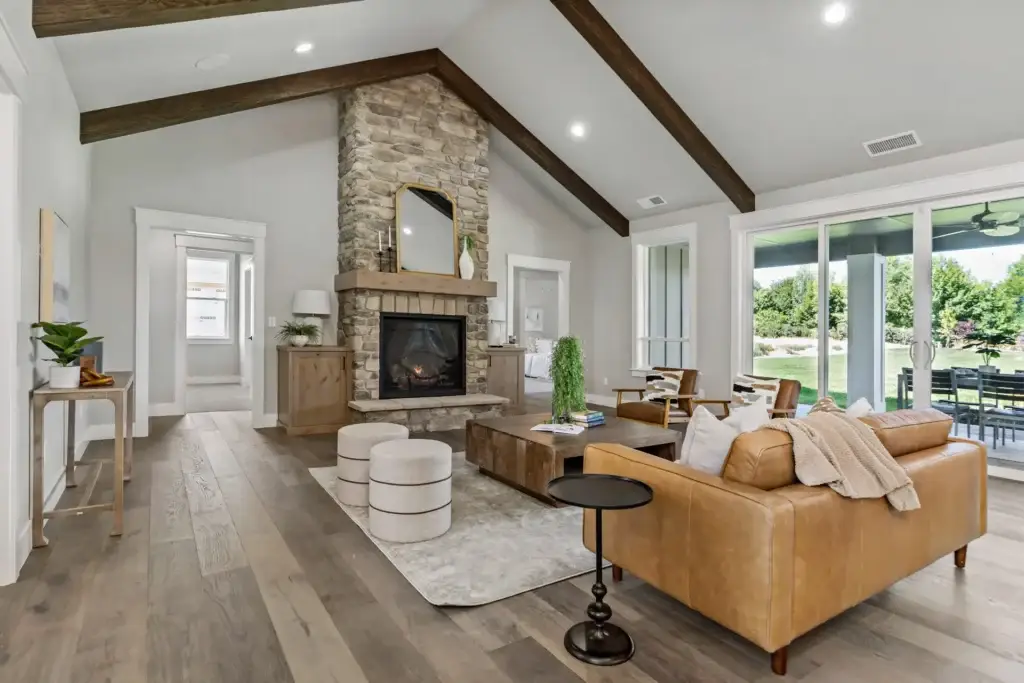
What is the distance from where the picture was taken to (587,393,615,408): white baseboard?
802 cm

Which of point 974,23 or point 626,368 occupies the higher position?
point 974,23

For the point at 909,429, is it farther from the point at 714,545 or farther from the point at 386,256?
the point at 386,256

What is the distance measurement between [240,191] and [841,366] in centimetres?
637

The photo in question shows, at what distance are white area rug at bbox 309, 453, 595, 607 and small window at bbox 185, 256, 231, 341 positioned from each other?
7159 millimetres

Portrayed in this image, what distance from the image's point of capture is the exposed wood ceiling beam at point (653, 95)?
472 centimetres

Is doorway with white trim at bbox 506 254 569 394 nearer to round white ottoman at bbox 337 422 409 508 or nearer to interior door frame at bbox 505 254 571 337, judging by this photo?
interior door frame at bbox 505 254 571 337

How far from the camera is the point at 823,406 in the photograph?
2570 mm

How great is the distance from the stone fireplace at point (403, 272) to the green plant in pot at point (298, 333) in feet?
1.14

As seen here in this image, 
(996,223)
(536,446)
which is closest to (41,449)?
→ (536,446)

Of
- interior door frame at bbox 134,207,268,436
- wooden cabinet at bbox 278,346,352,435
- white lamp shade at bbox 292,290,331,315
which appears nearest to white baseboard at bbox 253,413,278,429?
interior door frame at bbox 134,207,268,436

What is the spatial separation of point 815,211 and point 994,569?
3.81 m

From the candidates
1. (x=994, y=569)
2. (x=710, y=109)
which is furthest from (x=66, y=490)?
(x=710, y=109)

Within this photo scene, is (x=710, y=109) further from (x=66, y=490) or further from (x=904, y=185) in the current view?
(x=66, y=490)

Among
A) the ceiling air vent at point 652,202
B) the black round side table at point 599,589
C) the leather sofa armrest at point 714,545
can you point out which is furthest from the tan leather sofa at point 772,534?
the ceiling air vent at point 652,202
